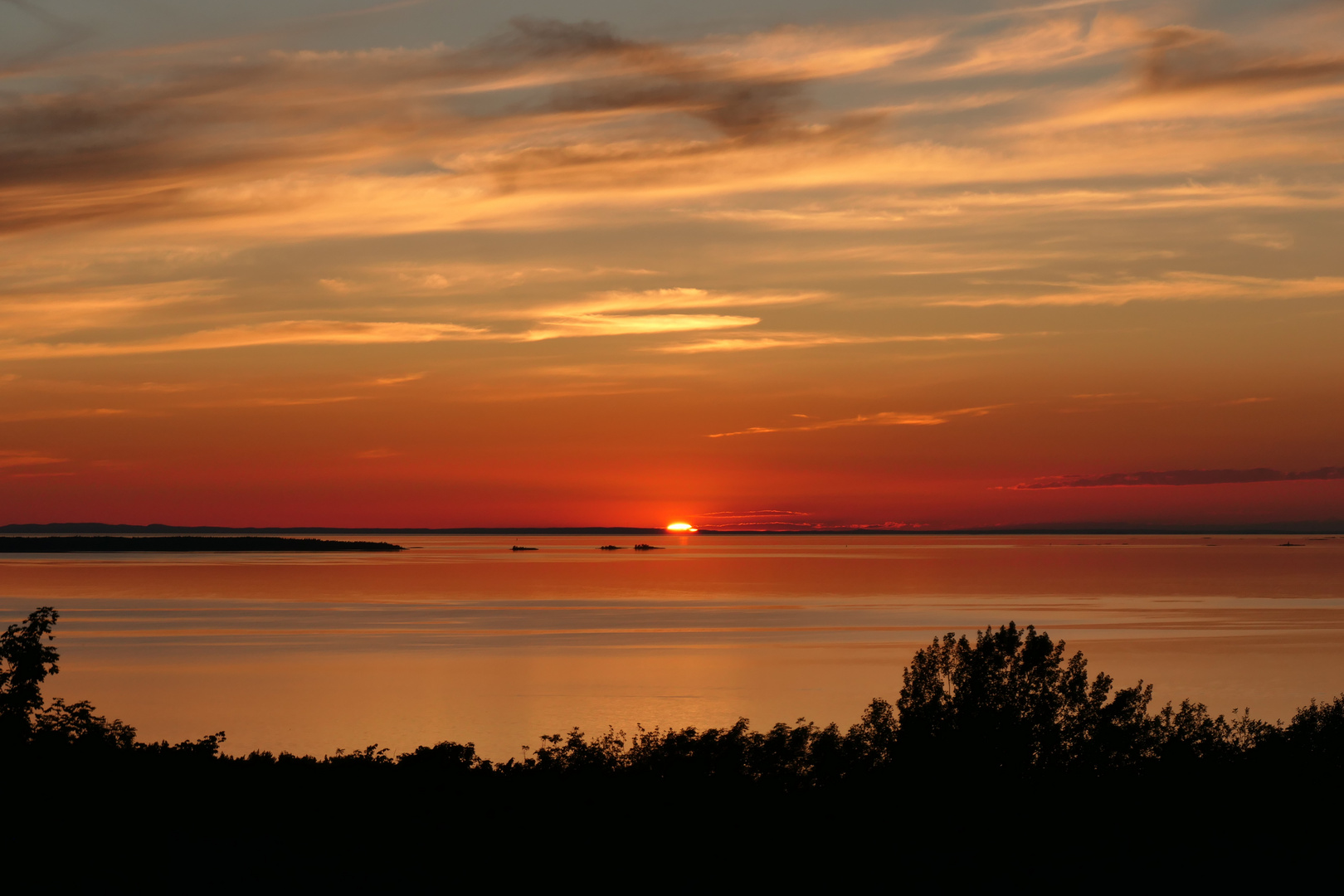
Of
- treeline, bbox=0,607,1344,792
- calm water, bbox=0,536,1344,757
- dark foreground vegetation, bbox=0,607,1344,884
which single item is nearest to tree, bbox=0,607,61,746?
dark foreground vegetation, bbox=0,607,1344,884

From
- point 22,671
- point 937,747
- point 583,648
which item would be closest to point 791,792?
point 937,747

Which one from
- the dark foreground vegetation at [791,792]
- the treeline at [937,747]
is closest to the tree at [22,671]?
the dark foreground vegetation at [791,792]

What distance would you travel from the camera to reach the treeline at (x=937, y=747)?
34844 mm

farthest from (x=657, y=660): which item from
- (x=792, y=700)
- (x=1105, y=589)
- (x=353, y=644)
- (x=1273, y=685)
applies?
(x=1105, y=589)

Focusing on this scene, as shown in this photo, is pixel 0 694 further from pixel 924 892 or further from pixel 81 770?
pixel 924 892

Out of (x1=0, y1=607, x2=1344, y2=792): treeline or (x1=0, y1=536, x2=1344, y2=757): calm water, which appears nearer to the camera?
(x1=0, y1=607, x2=1344, y2=792): treeline

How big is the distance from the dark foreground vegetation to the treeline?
0.09 m

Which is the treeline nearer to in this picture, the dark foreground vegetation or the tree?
the dark foreground vegetation

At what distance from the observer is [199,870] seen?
2197cm

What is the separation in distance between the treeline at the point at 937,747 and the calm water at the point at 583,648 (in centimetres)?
1603

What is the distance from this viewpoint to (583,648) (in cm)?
8325

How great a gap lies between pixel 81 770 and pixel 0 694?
4.25m

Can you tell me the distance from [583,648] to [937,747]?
47753 mm

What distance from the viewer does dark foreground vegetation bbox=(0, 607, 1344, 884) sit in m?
24.7
